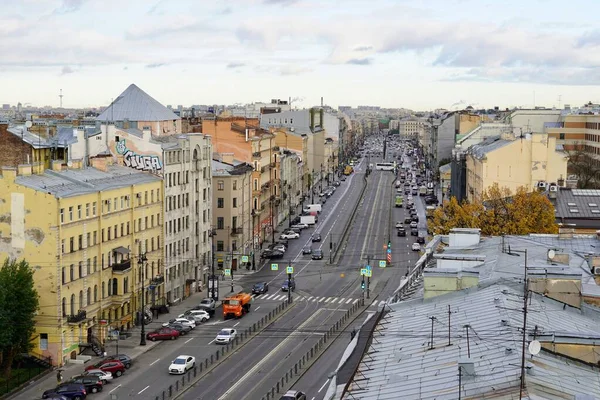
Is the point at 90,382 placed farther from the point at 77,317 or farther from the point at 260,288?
the point at 260,288

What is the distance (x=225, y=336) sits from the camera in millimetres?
67375

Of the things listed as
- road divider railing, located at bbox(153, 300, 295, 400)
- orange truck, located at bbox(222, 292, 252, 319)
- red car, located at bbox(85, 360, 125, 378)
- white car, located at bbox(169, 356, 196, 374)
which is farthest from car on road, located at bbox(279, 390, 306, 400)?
orange truck, located at bbox(222, 292, 252, 319)

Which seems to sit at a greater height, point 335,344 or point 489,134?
point 489,134

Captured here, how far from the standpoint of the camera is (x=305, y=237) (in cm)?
12338

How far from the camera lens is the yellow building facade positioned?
6228cm

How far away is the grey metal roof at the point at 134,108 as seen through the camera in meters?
99.4

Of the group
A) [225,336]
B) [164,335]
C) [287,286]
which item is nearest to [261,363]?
[225,336]

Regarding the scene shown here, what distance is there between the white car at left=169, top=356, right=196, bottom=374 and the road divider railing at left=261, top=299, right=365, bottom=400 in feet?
18.2

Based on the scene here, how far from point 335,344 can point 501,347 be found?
35301 millimetres

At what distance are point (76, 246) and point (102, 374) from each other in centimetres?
1106

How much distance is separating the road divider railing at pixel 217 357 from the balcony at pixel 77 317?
821 centimetres

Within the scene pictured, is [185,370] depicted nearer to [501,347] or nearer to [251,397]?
[251,397]

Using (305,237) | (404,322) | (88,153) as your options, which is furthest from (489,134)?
(404,322)

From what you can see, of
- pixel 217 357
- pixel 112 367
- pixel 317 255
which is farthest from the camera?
pixel 317 255
